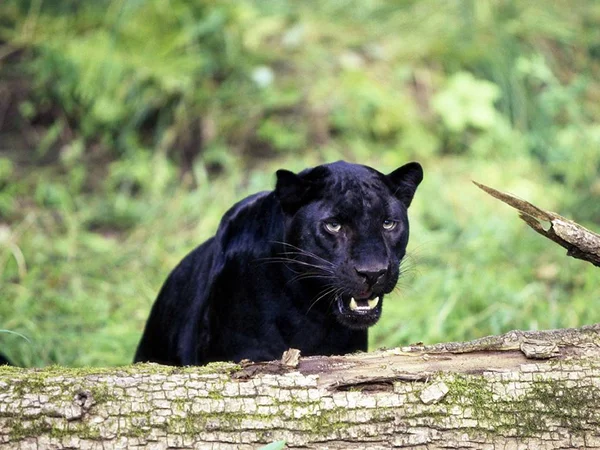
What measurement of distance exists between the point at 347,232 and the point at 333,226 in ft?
0.18

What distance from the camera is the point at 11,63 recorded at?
26.2 feet

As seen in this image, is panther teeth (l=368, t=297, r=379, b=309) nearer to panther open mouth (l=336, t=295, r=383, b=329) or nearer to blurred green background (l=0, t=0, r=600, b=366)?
panther open mouth (l=336, t=295, r=383, b=329)

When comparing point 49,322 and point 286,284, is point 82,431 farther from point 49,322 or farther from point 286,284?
point 49,322

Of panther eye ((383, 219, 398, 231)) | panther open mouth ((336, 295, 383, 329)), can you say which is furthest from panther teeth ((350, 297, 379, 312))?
panther eye ((383, 219, 398, 231))

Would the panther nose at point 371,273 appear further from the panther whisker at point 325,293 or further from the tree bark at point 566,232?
the tree bark at point 566,232

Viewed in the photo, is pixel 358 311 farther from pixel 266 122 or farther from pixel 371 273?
pixel 266 122

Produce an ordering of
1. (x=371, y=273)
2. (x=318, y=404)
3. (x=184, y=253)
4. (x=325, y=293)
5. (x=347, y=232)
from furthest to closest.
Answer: (x=184, y=253) → (x=325, y=293) → (x=347, y=232) → (x=371, y=273) → (x=318, y=404)

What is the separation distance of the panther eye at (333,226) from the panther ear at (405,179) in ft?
1.02

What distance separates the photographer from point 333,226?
3.40m

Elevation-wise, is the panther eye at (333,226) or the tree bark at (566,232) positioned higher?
the panther eye at (333,226)

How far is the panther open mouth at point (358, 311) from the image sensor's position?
3.42 meters

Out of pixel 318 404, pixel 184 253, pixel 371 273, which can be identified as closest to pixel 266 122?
pixel 184 253

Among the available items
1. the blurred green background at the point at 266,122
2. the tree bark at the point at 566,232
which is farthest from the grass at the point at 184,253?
the tree bark at the point at 566,232

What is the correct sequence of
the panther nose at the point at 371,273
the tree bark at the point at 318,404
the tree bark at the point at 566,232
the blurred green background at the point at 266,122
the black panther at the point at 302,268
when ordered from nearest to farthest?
the tree bark at the point at 318,404, the tree bark at the point at 566,232, the panther nose at the point at 371,273, the black panther at the point at 302,268, the blurred green background at the point at 266,122
